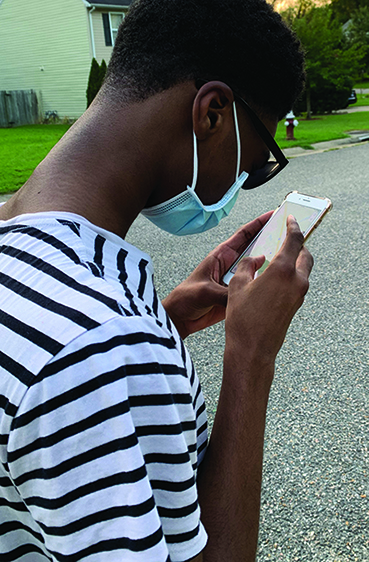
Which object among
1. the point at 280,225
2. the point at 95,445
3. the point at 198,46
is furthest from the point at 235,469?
the point at 280,225

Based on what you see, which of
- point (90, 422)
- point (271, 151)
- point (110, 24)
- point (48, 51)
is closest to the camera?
point (90, 422)

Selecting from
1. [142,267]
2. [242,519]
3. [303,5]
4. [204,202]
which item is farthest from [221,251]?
[303,5]

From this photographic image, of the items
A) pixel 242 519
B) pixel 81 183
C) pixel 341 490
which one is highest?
pixel 81 183

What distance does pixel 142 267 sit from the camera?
1175mm

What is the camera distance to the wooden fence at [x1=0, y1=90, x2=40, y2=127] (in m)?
25.3

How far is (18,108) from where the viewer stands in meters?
25.7

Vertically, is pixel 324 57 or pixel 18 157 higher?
pixel 324 57

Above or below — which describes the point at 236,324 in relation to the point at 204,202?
below

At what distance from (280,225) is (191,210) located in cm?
49

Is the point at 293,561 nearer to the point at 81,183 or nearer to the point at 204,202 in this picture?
the point at 204,202

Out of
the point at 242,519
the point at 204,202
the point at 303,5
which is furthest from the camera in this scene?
the point at 303,5

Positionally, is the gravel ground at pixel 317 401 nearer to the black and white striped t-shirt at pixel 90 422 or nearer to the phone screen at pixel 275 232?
the phone screen at pixel 275 232

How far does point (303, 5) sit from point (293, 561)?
92.3 ft

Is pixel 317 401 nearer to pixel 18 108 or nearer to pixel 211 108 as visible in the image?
pixel 211 108
